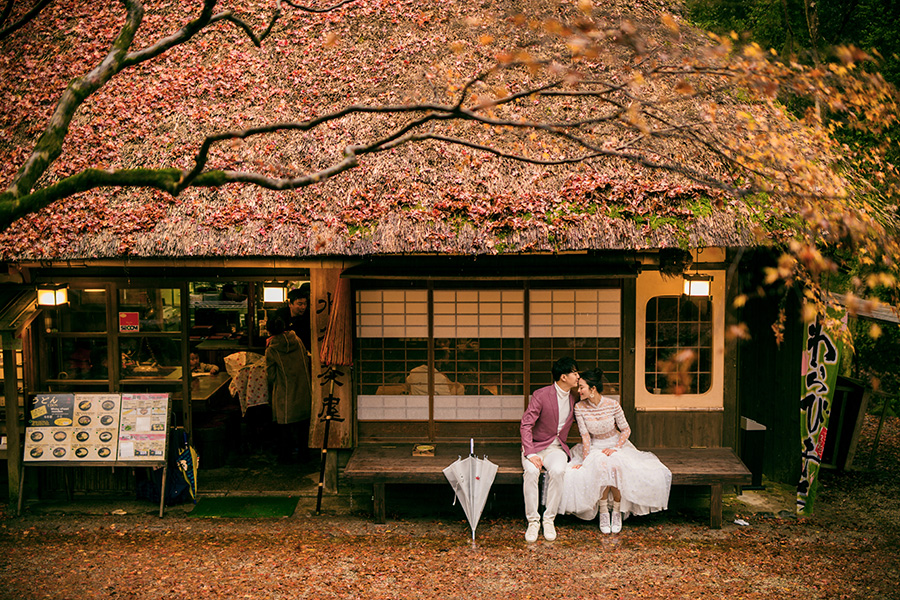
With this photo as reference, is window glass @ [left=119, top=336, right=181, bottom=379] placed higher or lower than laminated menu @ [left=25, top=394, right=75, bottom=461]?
higher

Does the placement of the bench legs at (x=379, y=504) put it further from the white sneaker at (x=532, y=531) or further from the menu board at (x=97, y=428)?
the menu board at (x=97, y=428)

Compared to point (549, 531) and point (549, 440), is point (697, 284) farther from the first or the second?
point (549, 531)

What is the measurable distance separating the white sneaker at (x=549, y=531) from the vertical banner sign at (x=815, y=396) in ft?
9.56

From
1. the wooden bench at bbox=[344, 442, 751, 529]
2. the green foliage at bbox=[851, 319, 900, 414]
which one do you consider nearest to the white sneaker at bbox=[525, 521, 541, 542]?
the wooden bench at bbox=[344, 442, 751, 529]

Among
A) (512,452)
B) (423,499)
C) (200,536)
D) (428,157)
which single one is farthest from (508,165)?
(200,536)

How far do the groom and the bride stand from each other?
5.3 inches

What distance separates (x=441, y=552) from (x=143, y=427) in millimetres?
3763

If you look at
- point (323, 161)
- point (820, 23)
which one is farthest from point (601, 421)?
point (820, 23)

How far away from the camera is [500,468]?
283 inches

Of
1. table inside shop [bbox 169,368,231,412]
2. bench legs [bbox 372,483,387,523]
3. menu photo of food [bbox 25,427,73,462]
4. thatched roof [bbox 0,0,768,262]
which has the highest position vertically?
thatched roof [bbox 0,0,768,262]

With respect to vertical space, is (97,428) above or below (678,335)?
below

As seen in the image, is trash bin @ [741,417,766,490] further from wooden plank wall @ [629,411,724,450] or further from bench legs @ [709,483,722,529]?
bench legs @ [709,483,722,529]

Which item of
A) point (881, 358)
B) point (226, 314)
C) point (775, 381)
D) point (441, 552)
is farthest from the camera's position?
point (881, 358)

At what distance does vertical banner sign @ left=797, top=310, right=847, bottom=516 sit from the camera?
7059 millimetres
